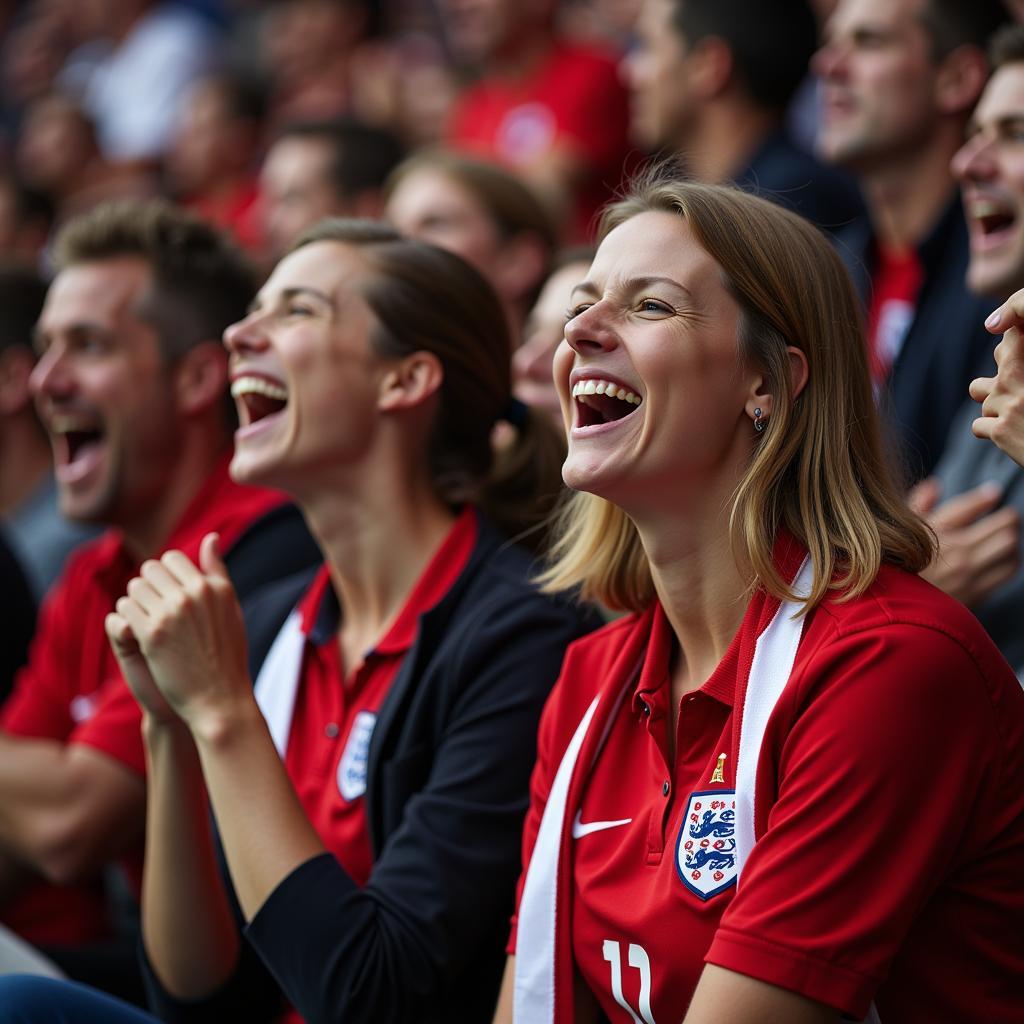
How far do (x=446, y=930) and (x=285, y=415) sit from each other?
3.05 ft

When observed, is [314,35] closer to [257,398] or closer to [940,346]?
[940,346]

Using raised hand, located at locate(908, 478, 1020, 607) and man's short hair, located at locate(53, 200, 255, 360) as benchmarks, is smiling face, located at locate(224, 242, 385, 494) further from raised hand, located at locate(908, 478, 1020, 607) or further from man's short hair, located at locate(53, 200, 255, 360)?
raised hand, located at locate(908, 478, 1020, 607)

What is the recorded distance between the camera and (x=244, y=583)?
322 centimetres

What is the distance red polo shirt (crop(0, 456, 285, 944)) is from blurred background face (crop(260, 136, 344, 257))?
1.99 metres

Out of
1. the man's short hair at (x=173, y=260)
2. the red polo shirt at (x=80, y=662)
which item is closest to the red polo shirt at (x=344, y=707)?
the red polo shirt at (x=80, y=662)

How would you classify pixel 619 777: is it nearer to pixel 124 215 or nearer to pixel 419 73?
pixel 124 215

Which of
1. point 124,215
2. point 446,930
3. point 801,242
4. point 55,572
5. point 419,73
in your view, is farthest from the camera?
point 419,73

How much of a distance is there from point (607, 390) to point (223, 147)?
17.8 feet

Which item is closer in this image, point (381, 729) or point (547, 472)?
point (381, 729)

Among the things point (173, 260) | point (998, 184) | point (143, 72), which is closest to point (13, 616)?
point (173, 260)

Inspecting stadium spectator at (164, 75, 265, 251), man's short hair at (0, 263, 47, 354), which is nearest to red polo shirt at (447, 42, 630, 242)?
stadium spectator at (164, 75, 265, 251)

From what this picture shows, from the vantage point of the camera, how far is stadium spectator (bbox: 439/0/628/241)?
5.62 metres

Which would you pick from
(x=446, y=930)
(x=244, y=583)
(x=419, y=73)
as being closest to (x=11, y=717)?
(x=244, y=583)

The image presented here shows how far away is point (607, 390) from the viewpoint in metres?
2.01
